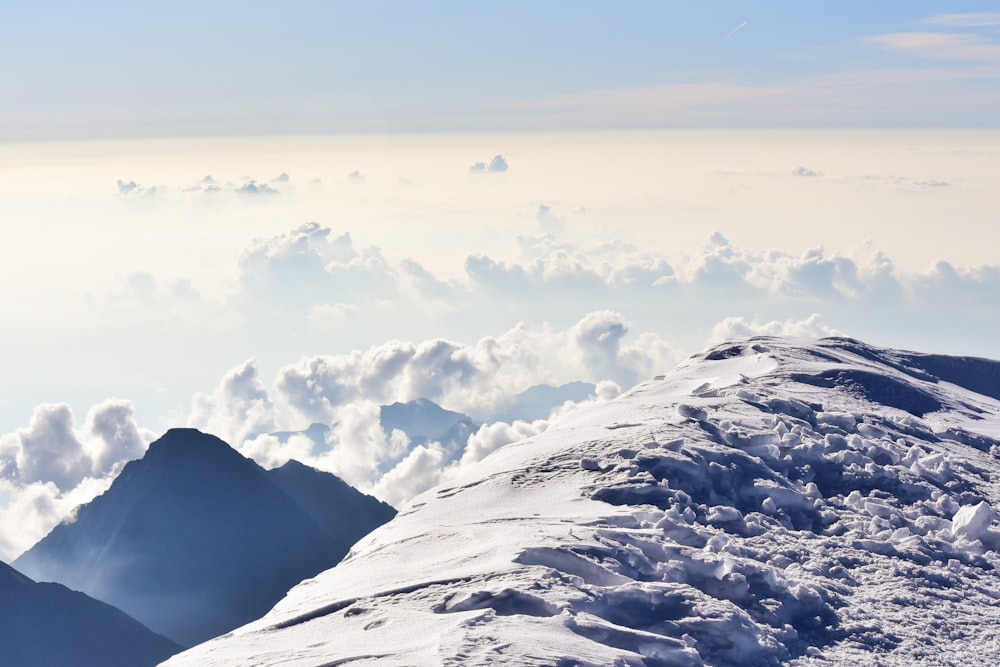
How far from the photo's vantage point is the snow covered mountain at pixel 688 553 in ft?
170

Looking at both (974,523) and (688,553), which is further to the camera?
(974,523)

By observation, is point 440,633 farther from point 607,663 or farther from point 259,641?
point 259,641

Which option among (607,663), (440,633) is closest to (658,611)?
(607,663)

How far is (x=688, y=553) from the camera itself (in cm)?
6084

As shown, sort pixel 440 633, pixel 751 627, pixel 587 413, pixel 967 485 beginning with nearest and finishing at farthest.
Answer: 1. pixel 440 633
2. pixel 751 627
3. pixel 967 485
4. pixel 587 413

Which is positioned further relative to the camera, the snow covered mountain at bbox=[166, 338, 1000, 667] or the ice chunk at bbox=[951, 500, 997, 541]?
the ice chunk at bbox=[951, 500, 997, 541]

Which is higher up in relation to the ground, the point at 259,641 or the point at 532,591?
the point at 532,591

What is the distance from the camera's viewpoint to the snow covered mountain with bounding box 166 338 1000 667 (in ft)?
170

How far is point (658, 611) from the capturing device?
5403 cm

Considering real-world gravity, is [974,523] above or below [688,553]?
below

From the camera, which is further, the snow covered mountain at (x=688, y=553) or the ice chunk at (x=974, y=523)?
the ice chunk at (x=974, y=523)

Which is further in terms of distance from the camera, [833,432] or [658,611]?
[833,432]

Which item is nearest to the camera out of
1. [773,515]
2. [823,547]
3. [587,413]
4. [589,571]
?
[589,571]

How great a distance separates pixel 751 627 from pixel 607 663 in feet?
33.8
